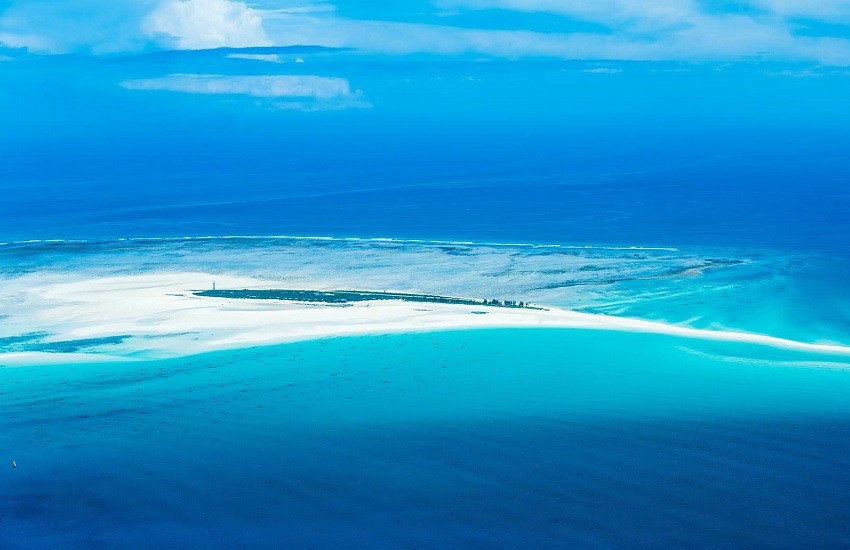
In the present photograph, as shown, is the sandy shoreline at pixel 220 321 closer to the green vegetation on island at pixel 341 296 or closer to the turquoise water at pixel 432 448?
the green vegetation on island at pixel 341 296

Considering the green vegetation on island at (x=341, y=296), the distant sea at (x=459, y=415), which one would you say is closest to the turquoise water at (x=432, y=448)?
the distant sea at (x=459, y=415)

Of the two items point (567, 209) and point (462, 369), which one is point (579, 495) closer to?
point (462, 369)

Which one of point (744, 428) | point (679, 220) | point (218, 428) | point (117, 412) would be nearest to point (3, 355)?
point (117, 412)

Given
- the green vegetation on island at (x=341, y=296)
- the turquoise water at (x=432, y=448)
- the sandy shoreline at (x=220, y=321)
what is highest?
the green vegetation on island at (x=341, y=296)

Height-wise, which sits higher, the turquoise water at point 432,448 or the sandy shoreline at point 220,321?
the sandy shoreline at point 220,321

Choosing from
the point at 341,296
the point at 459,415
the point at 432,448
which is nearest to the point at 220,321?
the point at 341,296

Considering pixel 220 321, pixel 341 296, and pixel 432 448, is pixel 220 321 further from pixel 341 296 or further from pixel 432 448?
pixel 432 448
